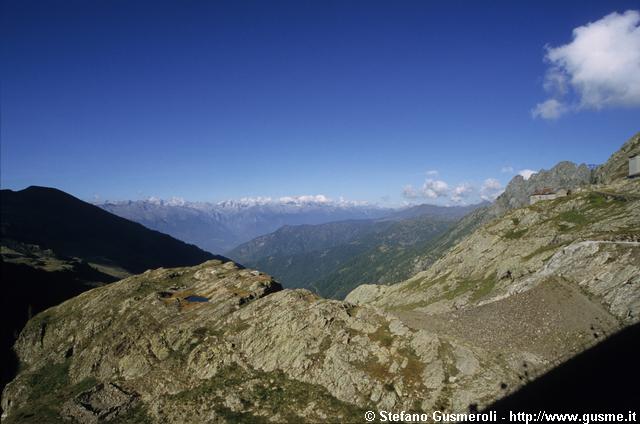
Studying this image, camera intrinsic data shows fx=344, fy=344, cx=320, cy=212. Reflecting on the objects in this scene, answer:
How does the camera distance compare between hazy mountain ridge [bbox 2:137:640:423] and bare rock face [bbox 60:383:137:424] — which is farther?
bare rock face [bbox 60:383:137:424]

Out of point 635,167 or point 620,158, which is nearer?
point 635,167

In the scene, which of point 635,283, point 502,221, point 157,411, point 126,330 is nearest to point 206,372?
point 157,411

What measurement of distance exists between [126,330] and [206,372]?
844 inches

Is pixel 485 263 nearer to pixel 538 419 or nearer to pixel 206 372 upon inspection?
pixel 538 419

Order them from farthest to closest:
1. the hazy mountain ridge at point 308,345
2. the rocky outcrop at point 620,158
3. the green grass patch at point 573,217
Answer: the rocky outcrop at point 620,158 < the green grass patch at point 573,217 < the hazy mountain ridge at point 308,345

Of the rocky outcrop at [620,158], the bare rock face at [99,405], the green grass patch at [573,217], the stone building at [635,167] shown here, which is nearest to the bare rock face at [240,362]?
the bare rock face at [99,405]

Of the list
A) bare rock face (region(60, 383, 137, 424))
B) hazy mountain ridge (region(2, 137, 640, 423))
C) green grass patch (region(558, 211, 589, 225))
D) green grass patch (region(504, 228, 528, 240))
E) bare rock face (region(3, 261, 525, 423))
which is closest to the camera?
bare rock face (region(3, 261, 525, 423))

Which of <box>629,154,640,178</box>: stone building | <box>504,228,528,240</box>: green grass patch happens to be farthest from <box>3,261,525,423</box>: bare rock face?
<box>629,154,640,178</box>: stone building

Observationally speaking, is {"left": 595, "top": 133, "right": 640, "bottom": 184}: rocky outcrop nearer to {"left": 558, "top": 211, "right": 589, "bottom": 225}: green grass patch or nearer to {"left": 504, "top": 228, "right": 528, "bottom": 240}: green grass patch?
{"left": 558, "top": 211, "right": 589, "bottom": 225}: green grass patch

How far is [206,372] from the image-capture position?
139ft

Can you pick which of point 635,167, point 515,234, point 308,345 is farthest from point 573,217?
point 308,345

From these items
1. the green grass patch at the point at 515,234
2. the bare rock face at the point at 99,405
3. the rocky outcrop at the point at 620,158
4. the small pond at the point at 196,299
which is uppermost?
the rocky outcrop at the point at 620,158

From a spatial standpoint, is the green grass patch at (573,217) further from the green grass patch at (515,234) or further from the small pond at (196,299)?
the small pond at (196,299)

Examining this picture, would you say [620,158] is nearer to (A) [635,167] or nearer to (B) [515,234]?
(A) [635,167]
